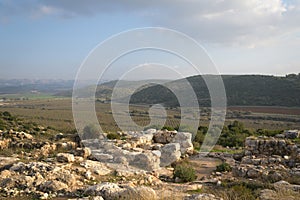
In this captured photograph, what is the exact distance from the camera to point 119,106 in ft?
147

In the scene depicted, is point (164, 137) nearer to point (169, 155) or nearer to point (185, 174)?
point (169, 155)

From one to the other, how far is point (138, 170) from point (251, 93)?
4673 centimetres

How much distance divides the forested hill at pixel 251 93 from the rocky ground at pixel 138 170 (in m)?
34.2

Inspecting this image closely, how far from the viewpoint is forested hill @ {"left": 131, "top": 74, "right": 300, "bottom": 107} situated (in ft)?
162

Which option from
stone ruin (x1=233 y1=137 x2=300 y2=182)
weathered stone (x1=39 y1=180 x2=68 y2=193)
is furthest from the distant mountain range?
weathered stone (x1=39 y1=180 x2=68 y2=193)

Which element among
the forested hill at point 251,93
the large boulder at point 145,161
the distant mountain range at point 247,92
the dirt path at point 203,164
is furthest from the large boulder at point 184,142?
the forested hill at point 251,93

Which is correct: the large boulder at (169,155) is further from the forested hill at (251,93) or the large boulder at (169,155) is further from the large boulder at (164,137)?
the forested hill at (251,93)

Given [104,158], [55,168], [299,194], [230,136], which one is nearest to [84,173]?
[55,168]

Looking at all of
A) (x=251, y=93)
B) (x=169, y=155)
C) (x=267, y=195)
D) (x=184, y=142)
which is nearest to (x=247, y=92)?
(x=251, y=93)

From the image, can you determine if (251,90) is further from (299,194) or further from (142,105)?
(299,194)

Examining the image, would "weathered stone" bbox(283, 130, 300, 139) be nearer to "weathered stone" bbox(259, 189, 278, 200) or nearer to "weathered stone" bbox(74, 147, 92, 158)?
"weathered stone" bbox(259, 189, 278, 200)

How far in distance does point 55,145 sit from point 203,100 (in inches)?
1698

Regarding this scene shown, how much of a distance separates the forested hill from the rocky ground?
34171 millimetres

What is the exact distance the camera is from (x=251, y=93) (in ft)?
181
